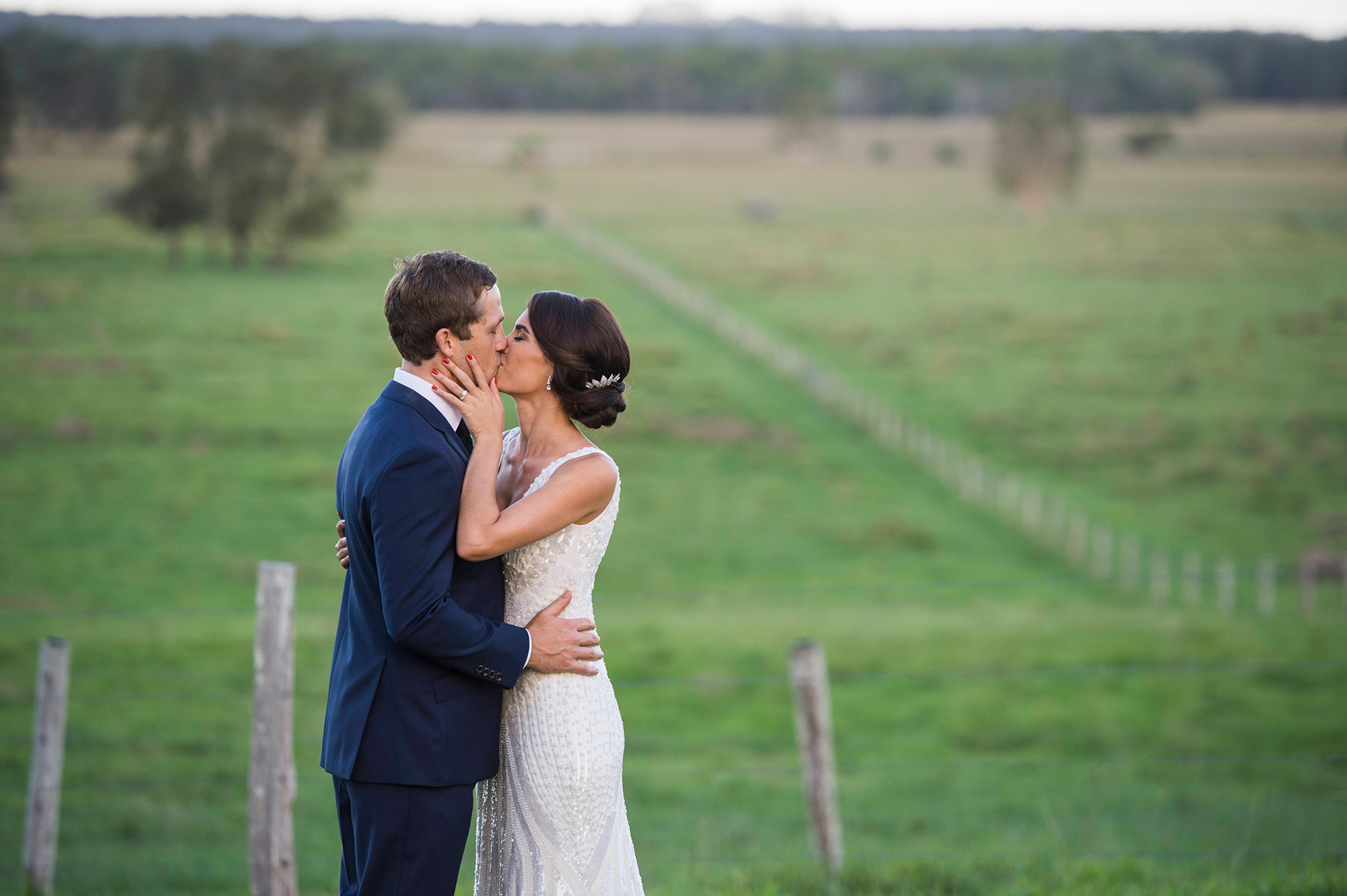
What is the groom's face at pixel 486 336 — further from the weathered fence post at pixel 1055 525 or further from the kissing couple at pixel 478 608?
the weathered fence post at pixel 1055 525

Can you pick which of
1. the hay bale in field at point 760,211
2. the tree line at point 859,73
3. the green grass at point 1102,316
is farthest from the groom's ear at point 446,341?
the tree line at point 859,73

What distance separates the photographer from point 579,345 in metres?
3.82

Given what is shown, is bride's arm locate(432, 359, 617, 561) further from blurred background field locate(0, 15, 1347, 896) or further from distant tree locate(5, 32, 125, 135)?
distant tree locate(5, 32, 125, 135)

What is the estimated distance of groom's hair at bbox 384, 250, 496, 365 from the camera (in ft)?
11.7

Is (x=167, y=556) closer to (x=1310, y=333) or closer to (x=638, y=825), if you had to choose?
(x=638, y=825)

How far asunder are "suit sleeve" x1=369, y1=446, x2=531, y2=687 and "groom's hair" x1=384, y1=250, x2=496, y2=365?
0.36 meters

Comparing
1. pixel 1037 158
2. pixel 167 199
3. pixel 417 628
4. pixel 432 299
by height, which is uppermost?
pixel 1037 158

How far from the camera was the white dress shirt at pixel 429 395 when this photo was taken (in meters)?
3.63

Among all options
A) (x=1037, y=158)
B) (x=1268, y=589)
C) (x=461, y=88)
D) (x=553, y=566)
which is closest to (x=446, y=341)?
(x=553, y=566)

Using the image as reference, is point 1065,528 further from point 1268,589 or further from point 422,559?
point 422,559

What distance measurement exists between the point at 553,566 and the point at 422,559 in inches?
21.2

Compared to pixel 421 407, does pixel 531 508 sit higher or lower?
lower

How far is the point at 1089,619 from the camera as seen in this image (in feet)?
57.8

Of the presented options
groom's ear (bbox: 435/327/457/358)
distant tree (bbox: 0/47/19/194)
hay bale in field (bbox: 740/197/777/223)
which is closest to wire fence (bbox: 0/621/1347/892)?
groom's ear (bbox: 435/327/457/358)
